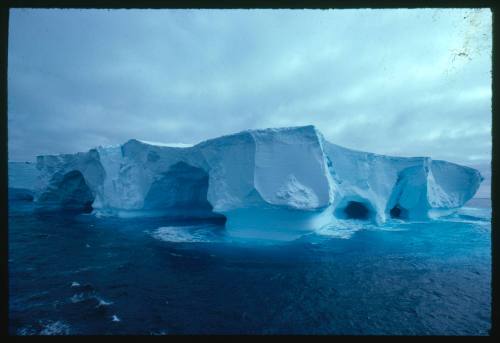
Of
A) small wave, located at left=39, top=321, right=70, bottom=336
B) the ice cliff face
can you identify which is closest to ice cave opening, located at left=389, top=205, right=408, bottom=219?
the ice cliff face

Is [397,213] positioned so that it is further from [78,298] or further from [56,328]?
[56,328]

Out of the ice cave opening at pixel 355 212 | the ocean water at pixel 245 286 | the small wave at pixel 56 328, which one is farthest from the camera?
the ice cave opening at pixel 355 212

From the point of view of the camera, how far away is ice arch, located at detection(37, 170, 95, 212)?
1982 cm

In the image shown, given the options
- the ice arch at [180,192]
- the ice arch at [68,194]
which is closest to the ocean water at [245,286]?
the ice arch at [180,192]

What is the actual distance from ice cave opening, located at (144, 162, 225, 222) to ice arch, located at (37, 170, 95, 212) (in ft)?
28.1

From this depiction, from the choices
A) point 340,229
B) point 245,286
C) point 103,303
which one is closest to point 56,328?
point 103,303

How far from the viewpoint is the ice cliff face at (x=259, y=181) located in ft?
32.1

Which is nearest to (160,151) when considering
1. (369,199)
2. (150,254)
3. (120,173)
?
(120,173)

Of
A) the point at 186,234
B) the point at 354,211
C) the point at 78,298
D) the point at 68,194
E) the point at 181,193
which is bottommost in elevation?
the point at 78,298

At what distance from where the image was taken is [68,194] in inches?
848

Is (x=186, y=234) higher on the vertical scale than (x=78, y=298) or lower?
higher

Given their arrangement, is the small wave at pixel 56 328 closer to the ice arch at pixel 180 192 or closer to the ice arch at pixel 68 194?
the ice arch at pixel 180 192

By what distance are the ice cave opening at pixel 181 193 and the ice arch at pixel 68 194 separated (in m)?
8.57

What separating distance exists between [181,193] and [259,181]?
306 inches
